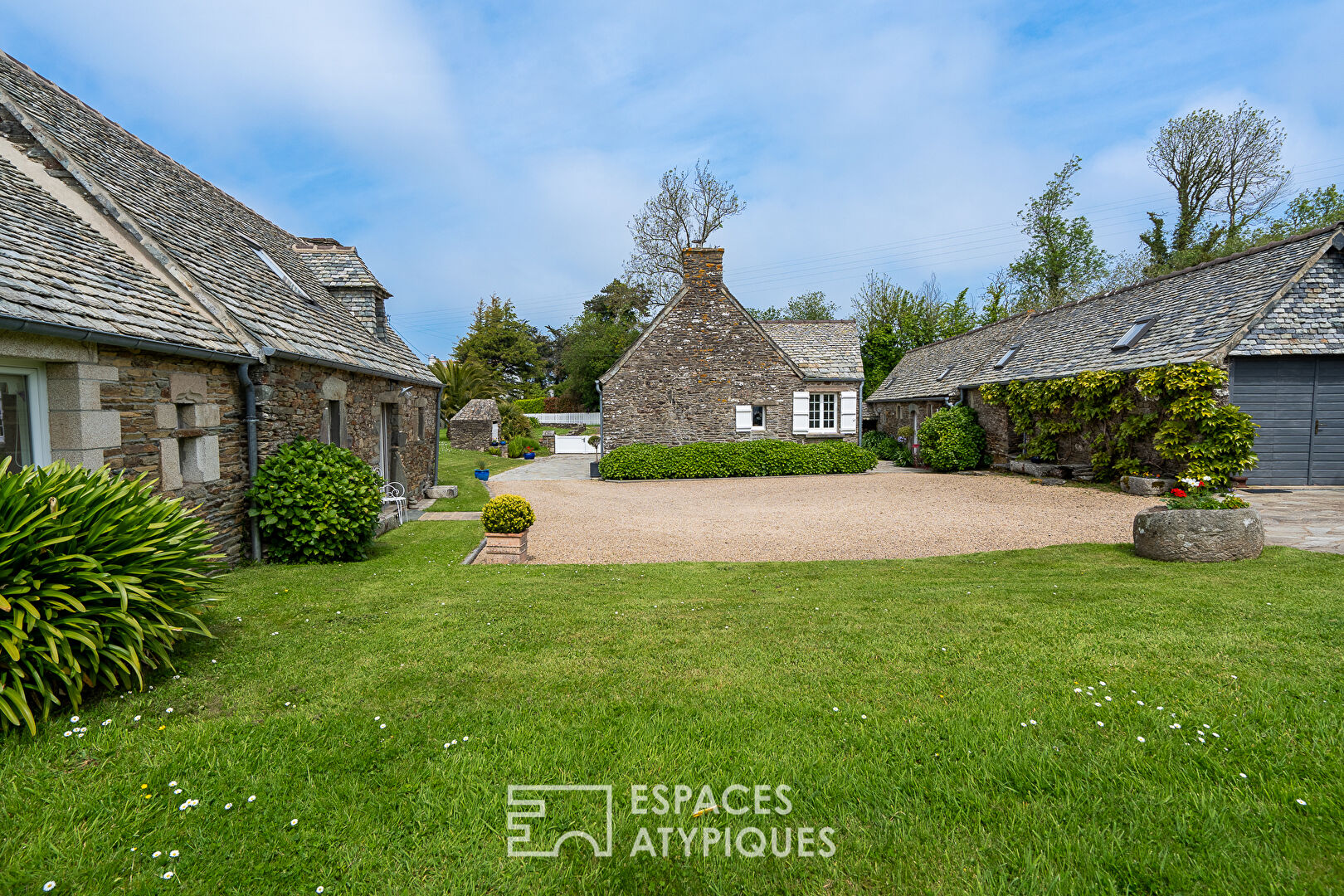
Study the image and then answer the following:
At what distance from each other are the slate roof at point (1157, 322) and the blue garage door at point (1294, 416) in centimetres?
73

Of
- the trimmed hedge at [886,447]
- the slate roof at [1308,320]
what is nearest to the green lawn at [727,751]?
the slate roof at [1308,320]

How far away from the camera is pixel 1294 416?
41.9 feet

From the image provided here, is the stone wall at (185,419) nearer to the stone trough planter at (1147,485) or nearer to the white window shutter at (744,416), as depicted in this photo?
the white window shutter at (744,416)

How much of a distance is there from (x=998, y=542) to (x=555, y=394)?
56.4 m

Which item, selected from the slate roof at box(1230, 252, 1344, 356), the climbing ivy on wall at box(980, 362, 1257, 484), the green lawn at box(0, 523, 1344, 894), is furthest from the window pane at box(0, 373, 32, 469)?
the slate roof at box(1230, 252, 1344, 356)

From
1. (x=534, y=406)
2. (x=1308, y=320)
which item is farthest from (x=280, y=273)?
(x=534, y=406)

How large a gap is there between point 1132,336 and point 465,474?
19.9 m

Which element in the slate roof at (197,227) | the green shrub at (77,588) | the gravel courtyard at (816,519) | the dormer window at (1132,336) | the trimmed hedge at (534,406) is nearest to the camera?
the green shrub at (77,588)

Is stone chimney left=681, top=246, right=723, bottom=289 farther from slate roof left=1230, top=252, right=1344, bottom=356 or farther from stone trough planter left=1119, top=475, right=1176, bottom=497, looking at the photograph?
slate roof left=1230, top=252, right=1344, bottom=356

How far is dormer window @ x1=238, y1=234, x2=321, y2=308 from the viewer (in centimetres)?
1105

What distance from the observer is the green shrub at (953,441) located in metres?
20.3

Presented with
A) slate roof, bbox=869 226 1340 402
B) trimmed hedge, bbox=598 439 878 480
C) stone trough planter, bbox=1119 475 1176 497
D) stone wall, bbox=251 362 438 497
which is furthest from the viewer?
trimmed hedge, bbox=598 439 878 480

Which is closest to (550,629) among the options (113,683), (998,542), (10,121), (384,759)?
(384,759)

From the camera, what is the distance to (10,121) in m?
7.21
